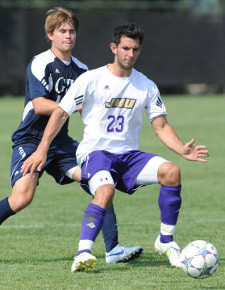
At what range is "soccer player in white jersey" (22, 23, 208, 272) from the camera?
6.37 m

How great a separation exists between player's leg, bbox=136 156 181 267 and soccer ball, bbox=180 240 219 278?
0.55 m

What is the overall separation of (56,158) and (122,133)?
0.84m

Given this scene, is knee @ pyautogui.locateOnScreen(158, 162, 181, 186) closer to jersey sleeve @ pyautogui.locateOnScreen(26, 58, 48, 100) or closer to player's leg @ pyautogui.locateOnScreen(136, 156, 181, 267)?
player's leg @ pyautogui.locateOnScreen(136, 156, 181, 267)

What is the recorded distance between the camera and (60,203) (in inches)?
404

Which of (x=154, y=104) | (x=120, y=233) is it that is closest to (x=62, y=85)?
(x=154, y=104)

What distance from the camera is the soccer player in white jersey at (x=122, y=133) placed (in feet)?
20.9

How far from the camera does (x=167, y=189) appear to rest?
6.48 metres

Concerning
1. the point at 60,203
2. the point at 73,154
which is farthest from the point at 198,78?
the point at 73,154

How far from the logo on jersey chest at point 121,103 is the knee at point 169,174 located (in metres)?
0.58

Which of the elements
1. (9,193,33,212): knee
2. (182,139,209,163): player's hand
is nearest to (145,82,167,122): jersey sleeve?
(182,139,209,163): player's hand

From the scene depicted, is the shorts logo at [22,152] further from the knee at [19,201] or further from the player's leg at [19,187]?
the knee at [19,201]

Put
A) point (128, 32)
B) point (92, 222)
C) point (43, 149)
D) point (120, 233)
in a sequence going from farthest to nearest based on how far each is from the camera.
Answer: point (120, 233)
point (128, 32)
point (43, 149)
point (92, 222)

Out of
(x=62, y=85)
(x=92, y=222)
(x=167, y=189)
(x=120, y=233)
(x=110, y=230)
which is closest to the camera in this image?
(x=92, y=222)

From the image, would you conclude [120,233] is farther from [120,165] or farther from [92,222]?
[92,222]
